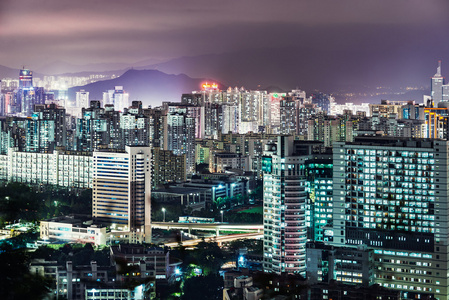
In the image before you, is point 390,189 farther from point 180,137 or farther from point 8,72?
point 8,72

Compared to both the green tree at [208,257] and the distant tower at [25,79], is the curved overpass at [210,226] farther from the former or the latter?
the distant tower at [25,79]

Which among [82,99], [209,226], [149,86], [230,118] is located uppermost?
[149,86]

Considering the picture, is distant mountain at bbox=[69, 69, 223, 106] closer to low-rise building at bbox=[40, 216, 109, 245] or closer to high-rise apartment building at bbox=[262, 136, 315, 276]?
low-rise building at bbox=[40, 216, 109, 245]

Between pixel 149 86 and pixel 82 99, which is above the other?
pixel 149 86

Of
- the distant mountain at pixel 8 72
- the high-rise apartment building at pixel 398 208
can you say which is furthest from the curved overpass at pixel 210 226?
the distant mountain at pixel 8 72

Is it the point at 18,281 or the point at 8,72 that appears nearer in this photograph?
the point at 18,281

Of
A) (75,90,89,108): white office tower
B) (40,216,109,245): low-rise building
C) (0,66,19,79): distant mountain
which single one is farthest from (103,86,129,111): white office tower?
(40,216,109,245): low-rise building

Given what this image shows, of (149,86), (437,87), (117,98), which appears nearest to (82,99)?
(117,98)
